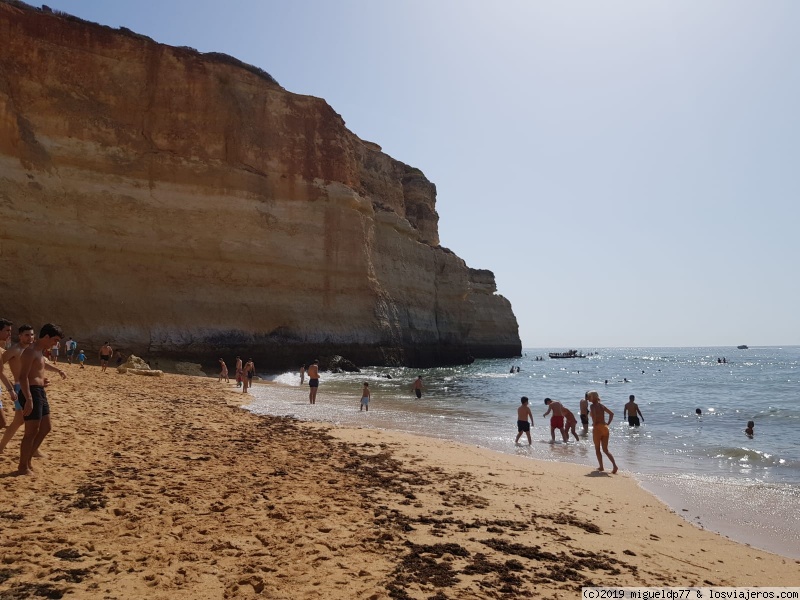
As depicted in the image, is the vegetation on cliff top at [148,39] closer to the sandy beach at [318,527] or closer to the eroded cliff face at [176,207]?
the eroded cliff face at [176,207]

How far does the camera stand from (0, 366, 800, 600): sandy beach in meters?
3.42

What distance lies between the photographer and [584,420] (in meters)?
13.7

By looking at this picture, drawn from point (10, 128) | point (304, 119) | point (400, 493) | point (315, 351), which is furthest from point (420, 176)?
point (400, 493)

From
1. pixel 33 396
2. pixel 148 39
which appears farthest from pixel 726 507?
pixel 148 39

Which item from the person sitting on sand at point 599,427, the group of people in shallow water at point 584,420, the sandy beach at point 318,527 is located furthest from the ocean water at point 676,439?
the sandy beach at point 318,527

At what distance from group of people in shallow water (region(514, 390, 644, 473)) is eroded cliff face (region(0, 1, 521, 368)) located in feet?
65.3

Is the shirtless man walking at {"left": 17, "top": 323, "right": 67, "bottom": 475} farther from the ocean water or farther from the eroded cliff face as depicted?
the eroded cliff face

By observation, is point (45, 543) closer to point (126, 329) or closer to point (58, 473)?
point (58, 473)

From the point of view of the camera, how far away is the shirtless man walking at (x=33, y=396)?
5148 millimetres

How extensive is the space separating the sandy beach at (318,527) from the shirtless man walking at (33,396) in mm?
248

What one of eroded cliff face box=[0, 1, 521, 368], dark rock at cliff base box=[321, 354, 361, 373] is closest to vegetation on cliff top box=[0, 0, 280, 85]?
eroded cliff face box=[0, 1, 521, 368]

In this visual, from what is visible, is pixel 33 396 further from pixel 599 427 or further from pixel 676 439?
pixel 676 439

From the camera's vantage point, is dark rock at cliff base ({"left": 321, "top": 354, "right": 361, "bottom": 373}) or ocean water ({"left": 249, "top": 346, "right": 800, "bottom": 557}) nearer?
ocean water ({"left": 249, "top": 346, "right": 800, "bottom": 557})

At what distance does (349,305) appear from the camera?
113 ft
